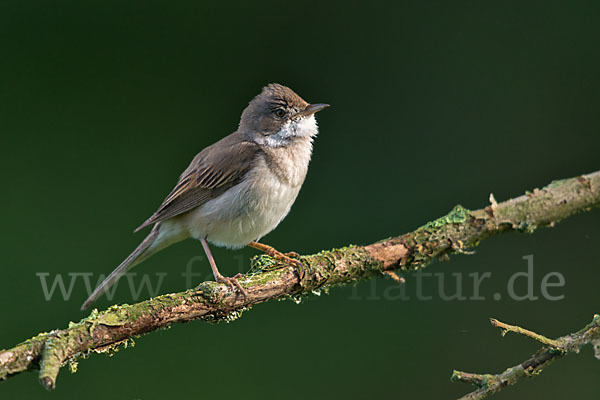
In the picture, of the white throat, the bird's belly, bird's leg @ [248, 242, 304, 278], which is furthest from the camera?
the white throat

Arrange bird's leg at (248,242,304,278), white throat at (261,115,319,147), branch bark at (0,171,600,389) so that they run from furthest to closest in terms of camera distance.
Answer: white throat at (261,115,319,147)
bird's leg at (248,242,304,278)
branch bark at (0,171,600,389)

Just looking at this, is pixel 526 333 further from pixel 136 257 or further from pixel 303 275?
pixel 136 257

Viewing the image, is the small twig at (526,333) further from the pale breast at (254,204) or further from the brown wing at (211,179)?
the brown wing at (211,179)

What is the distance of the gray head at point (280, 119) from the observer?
350cm

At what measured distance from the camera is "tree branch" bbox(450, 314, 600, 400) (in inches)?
81.7

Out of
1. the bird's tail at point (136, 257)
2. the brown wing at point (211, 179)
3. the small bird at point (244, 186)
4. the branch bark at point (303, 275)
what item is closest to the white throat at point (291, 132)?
the small bird at point (244, 186)

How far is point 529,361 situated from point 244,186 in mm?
1639

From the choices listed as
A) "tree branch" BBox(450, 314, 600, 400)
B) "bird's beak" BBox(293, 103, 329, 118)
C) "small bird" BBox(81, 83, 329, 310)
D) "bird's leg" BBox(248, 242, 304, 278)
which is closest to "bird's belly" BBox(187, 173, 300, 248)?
"small bird" BBox(81, 83, 329, 310)

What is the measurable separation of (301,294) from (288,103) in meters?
1.14

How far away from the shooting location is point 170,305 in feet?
7.93

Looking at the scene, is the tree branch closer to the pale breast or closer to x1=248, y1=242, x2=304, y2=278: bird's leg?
x1=248, y1=242, x2=304, y2=278: bird's leg

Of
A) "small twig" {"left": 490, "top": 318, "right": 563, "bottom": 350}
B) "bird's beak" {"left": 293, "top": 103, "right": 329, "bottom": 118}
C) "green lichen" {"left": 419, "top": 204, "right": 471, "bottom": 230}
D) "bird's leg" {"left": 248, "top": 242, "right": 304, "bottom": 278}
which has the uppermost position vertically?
"bird's beak" {"left": 293, "top": 103, "right": 329, "bottom": 118}

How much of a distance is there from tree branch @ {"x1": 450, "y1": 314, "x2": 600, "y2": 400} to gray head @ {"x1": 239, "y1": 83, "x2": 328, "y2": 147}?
1.72m

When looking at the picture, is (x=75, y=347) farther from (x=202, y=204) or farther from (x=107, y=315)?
(x=202, y=204)
